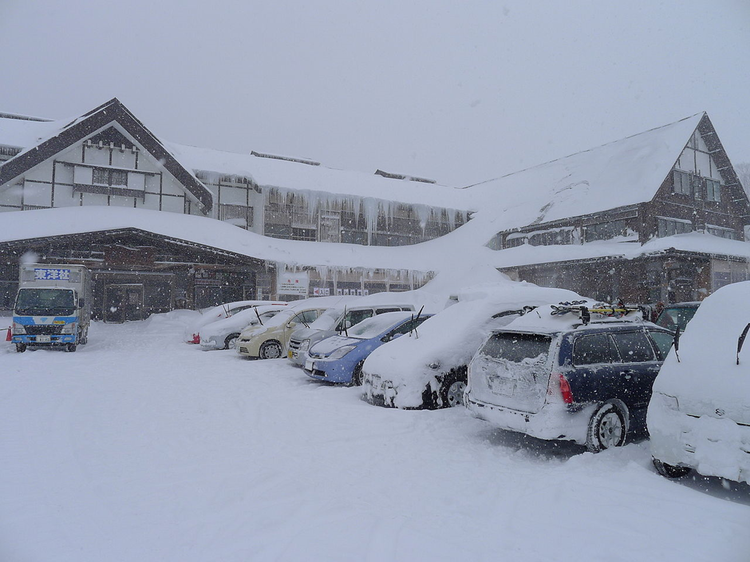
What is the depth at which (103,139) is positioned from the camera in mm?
23297

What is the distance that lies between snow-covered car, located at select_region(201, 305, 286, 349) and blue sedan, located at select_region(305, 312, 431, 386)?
5.88 metres

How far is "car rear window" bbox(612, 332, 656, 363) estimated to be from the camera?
5617 mm

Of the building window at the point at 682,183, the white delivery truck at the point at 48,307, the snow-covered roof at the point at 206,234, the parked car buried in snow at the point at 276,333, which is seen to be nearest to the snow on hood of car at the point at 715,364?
the parked car buried in snow at the point at 276,333

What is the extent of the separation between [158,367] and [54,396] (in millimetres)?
3277

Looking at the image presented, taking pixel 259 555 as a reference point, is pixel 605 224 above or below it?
above

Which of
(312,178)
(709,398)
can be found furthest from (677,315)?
(312,178)

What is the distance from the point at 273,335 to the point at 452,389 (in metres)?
6.88

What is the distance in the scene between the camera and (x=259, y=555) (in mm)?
3111

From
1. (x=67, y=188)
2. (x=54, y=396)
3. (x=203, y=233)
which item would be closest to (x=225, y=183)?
(x=203, y=233)

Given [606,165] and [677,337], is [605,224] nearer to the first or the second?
[606,165]

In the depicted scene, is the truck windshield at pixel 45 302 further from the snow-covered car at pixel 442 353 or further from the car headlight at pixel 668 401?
the car headlight at pixel 668 401

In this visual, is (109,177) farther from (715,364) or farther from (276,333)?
(715,364)

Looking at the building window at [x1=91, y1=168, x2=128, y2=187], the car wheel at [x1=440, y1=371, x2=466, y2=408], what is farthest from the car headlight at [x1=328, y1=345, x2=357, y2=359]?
the building window at [x1=91, y1=168, x2=128, y2=187]

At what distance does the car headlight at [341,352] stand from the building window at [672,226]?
61.6 feet
